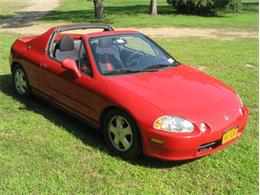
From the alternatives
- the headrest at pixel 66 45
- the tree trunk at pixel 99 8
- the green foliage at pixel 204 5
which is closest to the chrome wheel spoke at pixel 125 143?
the headrest at pixel 66 45

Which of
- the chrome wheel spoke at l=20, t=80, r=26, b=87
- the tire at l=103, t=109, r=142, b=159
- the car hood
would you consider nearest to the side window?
the car hood

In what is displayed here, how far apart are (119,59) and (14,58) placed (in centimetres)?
245

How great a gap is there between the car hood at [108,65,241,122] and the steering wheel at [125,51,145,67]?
0.95ft

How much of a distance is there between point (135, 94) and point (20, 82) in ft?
9.98

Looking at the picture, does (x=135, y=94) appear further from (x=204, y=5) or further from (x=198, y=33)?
(x=204, y=5)

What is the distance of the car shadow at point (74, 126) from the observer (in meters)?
4.76

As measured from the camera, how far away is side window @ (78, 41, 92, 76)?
17.8 feet

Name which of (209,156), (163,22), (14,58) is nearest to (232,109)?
(209,156)

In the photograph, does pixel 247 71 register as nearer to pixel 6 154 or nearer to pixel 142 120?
pixel 142 120

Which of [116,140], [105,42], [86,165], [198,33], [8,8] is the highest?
[105,42]

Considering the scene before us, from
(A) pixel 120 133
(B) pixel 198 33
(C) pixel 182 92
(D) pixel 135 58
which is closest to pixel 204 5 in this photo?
(B) pixel 198 33

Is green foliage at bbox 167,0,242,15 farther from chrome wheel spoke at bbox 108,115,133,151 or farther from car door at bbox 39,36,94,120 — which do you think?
chrome wheel spoke at bbox 108,115,133,151

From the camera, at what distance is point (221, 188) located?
13.9 feet

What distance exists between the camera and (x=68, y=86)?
18.5 feet
